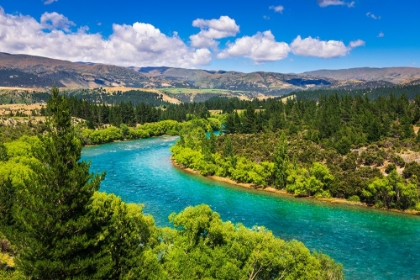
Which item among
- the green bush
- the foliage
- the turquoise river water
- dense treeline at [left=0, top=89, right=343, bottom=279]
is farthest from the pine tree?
the green bush

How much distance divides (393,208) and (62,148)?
7736 cm

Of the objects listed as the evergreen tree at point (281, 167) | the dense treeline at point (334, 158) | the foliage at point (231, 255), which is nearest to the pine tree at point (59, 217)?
the foliage at point (231, 255)

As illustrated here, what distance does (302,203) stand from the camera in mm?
84250

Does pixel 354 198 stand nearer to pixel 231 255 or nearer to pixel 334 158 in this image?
pixel 334 158

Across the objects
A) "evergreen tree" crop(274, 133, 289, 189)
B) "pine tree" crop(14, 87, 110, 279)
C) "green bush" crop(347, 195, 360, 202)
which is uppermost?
"pine tree" crop(14, 87, 110, 279)

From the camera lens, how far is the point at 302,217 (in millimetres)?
74438

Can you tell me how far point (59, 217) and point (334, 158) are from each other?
9005cm

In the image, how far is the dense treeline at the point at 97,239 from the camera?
2459cm

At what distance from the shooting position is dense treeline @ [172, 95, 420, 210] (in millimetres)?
82250

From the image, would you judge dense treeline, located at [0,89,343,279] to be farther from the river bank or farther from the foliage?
the river bank

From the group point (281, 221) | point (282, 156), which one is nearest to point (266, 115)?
point (282, 156)

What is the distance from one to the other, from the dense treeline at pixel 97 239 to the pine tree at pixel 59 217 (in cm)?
7

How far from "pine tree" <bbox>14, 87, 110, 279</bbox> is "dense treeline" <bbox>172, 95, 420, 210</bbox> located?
7008cm

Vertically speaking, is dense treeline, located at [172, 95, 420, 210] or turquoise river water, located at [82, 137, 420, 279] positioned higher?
dense treeline, located at [172, 95, 420, 210]
